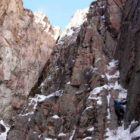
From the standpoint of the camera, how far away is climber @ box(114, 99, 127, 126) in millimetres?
52116

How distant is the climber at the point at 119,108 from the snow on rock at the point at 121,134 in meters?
1.46

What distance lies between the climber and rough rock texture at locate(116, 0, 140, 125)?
1.87 meters

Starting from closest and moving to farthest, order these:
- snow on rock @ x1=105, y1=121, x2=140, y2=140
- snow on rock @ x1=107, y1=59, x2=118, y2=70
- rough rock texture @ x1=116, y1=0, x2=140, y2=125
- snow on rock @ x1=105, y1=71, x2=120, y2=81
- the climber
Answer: snow on rock @ x1=105, y1=121, x2=140, y2=140, rough rock texture @ x1=116, y1=0, x2=140, y2=125, the climber, snow on rock @ x1=105, y1=71, x2=120, y2=81, snow on rock @ x1=107, y1=59, x2=118, y2=70

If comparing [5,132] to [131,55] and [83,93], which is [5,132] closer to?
[83,93]

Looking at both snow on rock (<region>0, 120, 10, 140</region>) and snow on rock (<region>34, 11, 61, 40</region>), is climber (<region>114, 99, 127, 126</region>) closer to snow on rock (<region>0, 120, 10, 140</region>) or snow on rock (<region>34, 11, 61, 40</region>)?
snow on rock (<region>0, 120, 10, 140</region>)

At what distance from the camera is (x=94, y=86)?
192 feet

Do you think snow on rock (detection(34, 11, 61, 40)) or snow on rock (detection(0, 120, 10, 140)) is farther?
snow on rock (detection(34, 11, 61, 40))

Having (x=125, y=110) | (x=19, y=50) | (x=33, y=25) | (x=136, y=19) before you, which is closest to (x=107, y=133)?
(x=125, y=110)

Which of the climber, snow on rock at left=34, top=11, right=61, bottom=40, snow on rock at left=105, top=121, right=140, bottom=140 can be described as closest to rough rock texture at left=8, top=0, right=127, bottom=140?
the climber

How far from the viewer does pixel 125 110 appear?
51844 millimetres

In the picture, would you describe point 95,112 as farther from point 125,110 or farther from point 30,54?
point 30,54

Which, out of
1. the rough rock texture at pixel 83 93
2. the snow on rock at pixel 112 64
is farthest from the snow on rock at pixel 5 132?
the snow on rock at pixel 112 64

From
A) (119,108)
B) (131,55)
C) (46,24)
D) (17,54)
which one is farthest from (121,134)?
(46,24)

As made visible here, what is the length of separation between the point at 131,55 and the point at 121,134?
37.8 feet
